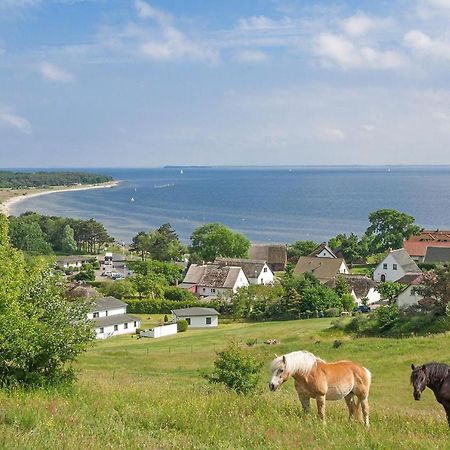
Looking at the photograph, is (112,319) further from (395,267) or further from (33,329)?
(33,329)

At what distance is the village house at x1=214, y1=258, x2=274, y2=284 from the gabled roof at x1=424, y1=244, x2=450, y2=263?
66.8 ft

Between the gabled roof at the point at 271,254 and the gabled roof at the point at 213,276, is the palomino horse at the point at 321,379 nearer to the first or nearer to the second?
the gabled roof at the point at 213,276

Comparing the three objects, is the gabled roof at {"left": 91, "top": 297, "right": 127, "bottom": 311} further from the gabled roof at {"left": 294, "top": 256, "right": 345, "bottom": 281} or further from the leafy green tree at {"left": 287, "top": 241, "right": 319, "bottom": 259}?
the leafy green tree at {"left": 287, "top": 241, "right": 319, "bottom": 259}

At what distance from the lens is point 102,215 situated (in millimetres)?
173250

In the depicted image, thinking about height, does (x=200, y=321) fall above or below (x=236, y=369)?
below

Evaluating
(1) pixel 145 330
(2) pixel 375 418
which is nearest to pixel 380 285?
(1) pixel 145 330

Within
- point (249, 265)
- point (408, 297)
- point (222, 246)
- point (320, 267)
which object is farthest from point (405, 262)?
point (222, 246)

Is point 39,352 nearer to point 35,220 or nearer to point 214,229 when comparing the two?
point 214,229

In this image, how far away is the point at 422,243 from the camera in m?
78.8

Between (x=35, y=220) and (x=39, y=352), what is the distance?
107 m

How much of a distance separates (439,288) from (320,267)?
31.3 meters

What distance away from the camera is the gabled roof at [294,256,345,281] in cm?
6669

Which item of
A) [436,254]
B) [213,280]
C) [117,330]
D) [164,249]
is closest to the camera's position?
[117,330]

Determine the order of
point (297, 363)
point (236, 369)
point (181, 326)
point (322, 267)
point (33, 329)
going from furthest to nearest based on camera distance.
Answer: point (322, 267)
point (181, 326)
point (236, 369)
point (33, 329)
point (297, 363)
